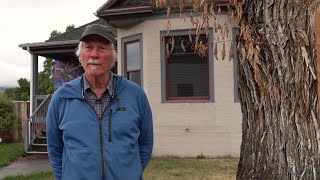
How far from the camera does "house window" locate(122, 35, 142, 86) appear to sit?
38.7 feet

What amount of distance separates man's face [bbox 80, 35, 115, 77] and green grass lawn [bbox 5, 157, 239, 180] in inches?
220

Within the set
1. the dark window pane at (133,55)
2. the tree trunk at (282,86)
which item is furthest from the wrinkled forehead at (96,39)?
the dark window pane at (133,55)

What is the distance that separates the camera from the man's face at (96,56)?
2.75m

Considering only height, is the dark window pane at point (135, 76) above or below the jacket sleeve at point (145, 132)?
above

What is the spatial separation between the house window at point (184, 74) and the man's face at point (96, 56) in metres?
8.42

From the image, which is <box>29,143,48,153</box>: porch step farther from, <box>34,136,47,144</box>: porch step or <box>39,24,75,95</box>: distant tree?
<box>39,24,75,95</box>: distant tree

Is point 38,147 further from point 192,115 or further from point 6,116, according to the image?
point 192,115

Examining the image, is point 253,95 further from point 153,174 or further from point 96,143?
point 153,174

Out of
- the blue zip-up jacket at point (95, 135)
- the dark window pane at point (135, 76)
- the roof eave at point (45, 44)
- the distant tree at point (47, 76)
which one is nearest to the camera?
the blue zip-up jacket at point (95, 135)

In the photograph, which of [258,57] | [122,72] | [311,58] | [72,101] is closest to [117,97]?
[72,101]

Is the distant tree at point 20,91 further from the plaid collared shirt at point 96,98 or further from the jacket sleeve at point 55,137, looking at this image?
the plaid collared shirt at point 96,98

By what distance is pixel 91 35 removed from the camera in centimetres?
275

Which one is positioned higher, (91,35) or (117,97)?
(91,35)

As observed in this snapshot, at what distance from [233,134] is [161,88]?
83.1 inches
